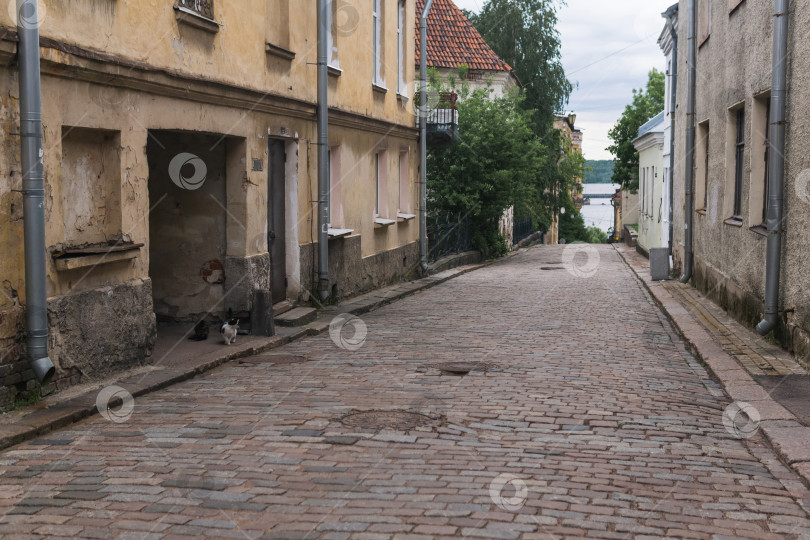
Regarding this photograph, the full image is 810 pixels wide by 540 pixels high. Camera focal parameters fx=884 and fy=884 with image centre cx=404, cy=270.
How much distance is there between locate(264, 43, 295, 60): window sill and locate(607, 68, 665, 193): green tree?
30.8 meters

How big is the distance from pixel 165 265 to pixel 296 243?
2.27m

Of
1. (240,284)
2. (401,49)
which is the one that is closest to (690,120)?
(401,49)

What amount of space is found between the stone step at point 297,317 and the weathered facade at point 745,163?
19.6 feet

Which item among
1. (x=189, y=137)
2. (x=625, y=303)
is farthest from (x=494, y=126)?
(x=189, y=137)

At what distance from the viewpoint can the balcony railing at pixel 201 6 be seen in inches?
397

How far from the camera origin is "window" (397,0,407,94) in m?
19.7

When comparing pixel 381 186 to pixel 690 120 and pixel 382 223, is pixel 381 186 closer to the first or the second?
pixel 382 223

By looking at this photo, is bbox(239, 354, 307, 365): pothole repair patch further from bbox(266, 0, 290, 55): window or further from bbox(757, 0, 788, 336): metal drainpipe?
bbox(757, 0, 788, 336): metal drainpipe

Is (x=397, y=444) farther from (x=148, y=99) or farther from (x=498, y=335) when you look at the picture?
(x=498, y=335)

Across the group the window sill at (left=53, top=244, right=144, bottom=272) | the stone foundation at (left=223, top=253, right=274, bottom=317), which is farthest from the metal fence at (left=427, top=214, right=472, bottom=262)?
the window sill at (left=53, top=244, right=144, bottom=272)

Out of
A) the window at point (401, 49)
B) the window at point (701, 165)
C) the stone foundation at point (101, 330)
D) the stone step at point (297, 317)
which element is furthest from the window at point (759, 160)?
the window at point (401, 49)

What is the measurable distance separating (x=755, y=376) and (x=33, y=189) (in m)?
6.68

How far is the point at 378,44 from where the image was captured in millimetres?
18234

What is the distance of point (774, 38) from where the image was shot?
32.8ft
